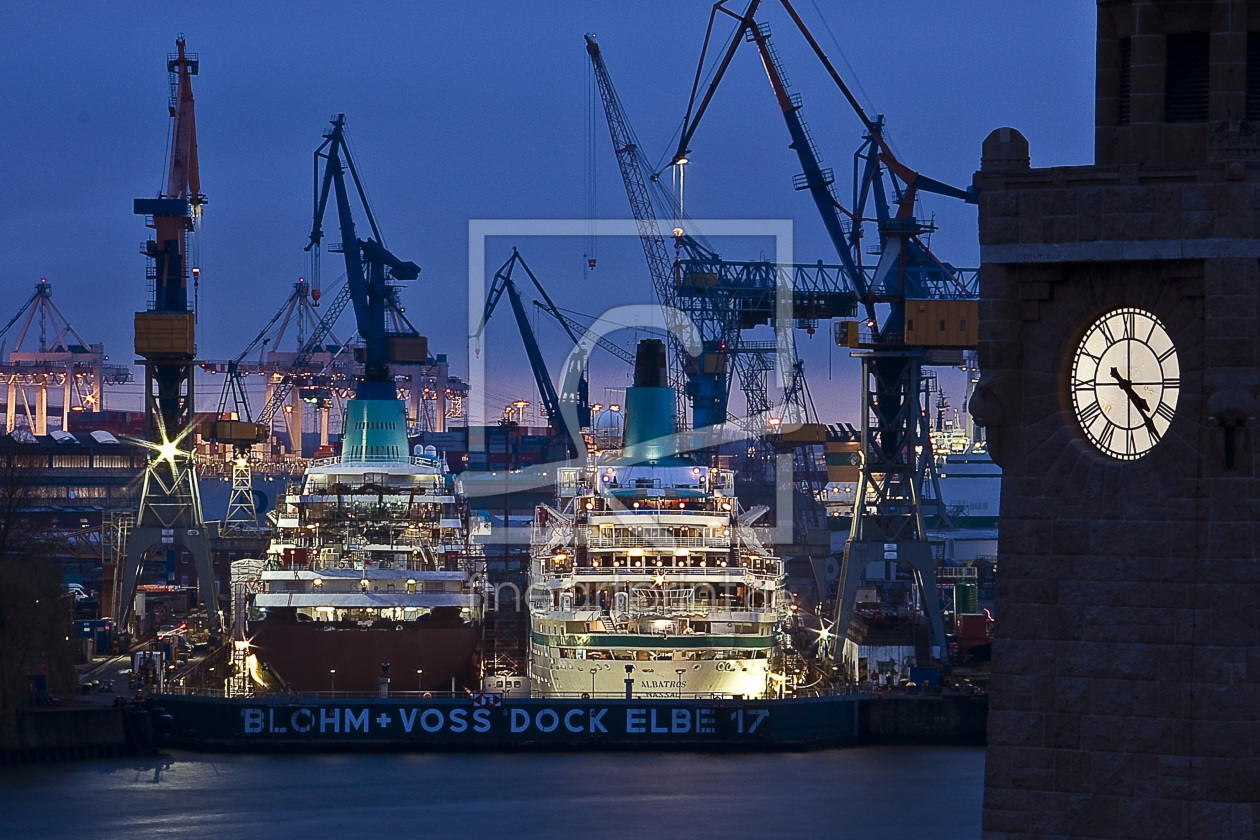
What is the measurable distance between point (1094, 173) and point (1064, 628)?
4647 mm

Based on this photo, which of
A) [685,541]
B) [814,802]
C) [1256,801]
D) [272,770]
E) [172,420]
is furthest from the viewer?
[172,420]

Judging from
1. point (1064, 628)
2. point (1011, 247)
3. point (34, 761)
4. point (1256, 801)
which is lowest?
point (34, 761)

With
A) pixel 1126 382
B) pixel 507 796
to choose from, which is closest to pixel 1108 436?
pixel 1126 382

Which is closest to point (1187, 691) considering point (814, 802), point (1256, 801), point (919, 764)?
point (1256, 801)

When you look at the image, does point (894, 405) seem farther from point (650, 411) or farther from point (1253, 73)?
point (1253, 73)

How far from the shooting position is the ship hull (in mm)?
74062

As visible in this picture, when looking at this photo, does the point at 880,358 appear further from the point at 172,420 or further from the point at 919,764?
the point at 172,420

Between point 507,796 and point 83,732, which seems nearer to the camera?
point 507,796

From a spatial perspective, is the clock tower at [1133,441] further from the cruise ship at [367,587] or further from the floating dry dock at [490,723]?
the cruise ship at [367,587]

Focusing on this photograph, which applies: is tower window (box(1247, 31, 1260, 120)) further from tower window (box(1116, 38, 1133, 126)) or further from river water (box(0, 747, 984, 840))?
river water (box(0, 747, 984, 840))

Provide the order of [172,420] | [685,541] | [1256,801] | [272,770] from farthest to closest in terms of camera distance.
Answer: [172,420] < [685,541] < [272,770] < [1256,801]

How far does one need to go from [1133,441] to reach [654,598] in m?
52.9

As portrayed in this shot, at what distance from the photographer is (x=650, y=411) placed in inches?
3543

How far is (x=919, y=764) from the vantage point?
66.6 metres
